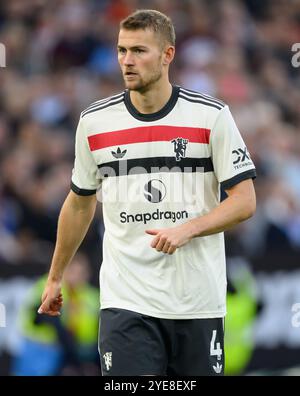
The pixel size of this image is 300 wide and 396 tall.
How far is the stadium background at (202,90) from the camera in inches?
402

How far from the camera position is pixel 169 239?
5969 mm

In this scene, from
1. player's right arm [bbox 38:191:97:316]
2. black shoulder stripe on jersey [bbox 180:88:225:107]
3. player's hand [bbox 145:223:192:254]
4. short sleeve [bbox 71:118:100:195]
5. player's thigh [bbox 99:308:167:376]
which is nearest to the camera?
player's hand [bbox 145:223:192:254]

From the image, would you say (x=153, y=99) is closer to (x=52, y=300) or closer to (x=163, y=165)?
(x=163, y=165)

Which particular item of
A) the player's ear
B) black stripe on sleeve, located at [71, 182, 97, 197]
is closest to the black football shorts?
black stripe on sleeve, located at [71, 182, 97, 197]

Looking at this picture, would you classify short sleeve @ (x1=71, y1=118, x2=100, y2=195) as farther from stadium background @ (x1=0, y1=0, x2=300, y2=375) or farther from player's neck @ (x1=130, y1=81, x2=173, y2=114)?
stadium background @ (x1=0, y1=0, x2=300, y2=375)

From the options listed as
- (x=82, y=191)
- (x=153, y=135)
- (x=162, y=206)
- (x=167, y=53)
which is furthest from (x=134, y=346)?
(x=167, y=53)

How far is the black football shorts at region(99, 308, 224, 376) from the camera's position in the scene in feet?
20.9

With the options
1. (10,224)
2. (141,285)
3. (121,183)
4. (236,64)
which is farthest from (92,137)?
(236,64)

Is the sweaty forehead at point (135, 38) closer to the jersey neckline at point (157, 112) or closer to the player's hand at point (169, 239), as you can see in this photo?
the jersey neckline at point (157, 112)

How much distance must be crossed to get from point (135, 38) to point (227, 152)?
0.79 meters

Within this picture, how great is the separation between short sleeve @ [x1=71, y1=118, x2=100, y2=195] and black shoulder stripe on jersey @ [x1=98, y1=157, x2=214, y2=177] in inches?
9.8

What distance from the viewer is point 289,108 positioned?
1438 centimetres

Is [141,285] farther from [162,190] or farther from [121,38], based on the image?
[121,38]

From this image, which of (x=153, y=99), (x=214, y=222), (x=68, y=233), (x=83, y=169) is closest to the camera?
(x=214, y=222)
